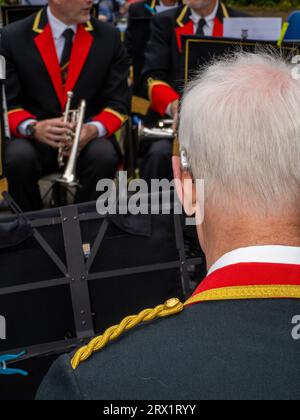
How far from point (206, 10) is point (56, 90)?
1.14m

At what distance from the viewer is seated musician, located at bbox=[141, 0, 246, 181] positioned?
3557 millimetres

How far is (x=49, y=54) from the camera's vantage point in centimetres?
333

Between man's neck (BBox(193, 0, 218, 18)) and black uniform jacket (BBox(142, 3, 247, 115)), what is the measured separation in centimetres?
6

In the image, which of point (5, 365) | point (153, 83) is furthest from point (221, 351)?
point (153, 83)

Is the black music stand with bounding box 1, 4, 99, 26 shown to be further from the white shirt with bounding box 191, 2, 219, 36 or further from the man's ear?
the man's ear

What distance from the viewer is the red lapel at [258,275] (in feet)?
2.59

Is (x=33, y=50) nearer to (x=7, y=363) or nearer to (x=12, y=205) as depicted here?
(x=12, y=205)

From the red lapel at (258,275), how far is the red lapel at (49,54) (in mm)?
2772

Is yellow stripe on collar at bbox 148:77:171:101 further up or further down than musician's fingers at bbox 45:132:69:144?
further up

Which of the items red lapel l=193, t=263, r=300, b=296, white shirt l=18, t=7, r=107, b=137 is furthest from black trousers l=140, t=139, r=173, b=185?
red lapel l=193, t=263, r=300, b=296

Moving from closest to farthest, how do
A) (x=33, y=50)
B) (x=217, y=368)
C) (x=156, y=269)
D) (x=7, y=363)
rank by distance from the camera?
(x=217, y=368)
(x=7, y=363)
(x=156, y=269)
(x=33, y=50)
